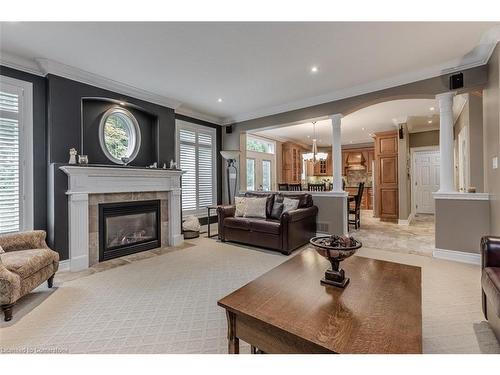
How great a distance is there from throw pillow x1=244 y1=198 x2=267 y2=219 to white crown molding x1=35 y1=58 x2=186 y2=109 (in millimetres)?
2429

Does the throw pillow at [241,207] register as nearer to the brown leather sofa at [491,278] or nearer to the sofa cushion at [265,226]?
the sofa cushion at [265,226]

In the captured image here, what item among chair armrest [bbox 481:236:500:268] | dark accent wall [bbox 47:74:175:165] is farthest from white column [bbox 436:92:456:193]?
dark accent wall [bbox 47:74:175:165]

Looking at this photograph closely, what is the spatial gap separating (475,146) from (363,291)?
4.30 m

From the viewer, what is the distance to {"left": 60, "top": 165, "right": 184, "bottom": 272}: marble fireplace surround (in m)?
3.26

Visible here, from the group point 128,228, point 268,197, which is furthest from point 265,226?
point 128,228

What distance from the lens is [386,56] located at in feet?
10.1

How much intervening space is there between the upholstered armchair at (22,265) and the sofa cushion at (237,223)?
100 inches

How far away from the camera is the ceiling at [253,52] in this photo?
248cm

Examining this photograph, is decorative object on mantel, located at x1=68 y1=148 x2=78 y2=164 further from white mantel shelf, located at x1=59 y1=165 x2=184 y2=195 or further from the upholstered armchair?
the upholstered armchair

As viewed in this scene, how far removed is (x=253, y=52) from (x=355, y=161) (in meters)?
7.77

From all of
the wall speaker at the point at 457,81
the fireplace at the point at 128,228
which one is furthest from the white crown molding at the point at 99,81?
the wall speaker at the point at 457,81

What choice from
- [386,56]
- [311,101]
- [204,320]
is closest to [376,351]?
[204,320]

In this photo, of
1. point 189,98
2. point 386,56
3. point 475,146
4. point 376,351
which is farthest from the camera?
point 189,98
